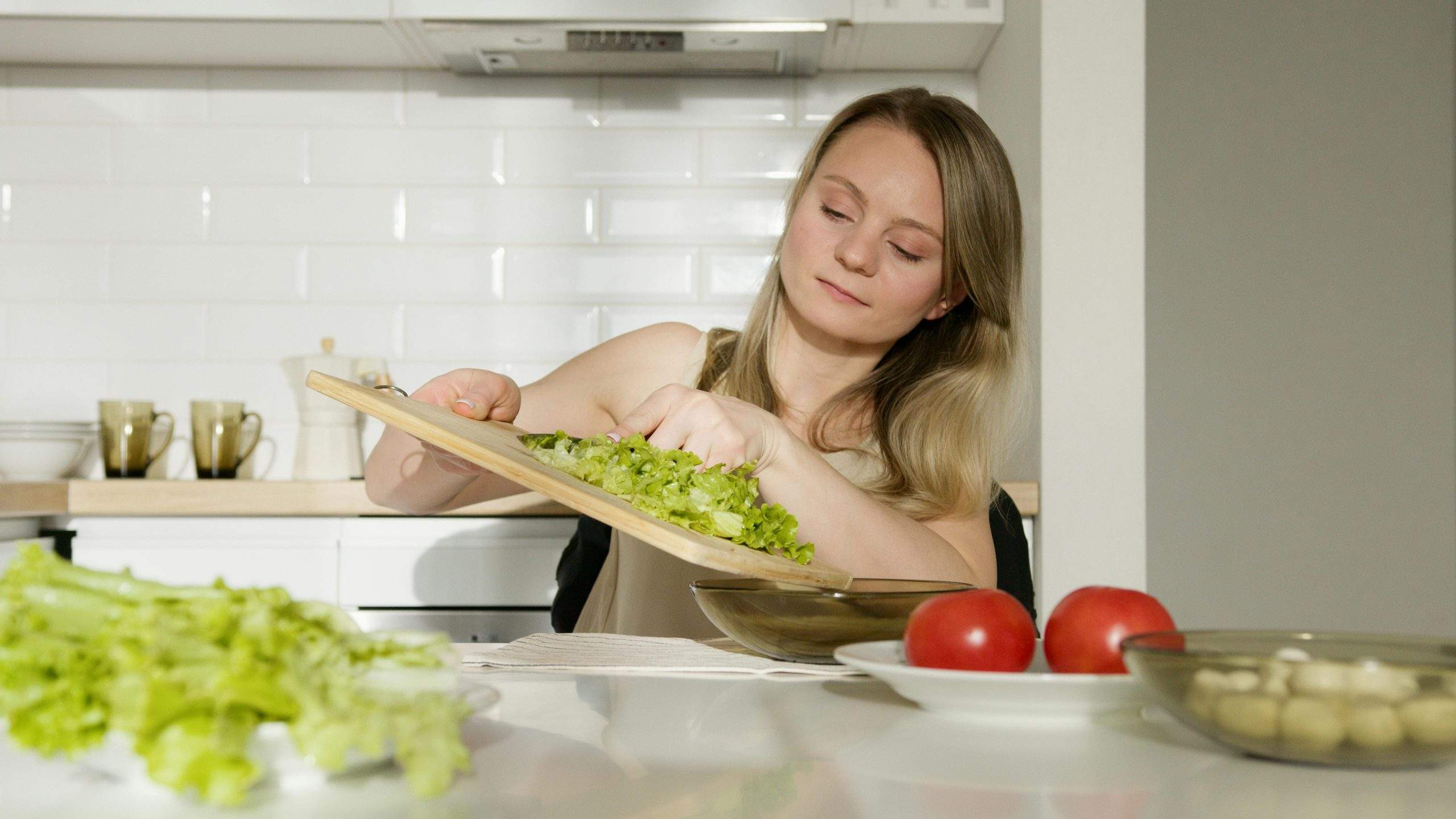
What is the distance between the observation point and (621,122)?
104 inches

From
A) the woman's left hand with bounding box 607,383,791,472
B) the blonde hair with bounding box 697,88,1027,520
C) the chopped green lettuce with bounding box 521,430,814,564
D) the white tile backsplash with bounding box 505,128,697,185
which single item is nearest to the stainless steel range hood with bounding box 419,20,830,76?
the white tile backsplash with bounding box 505,128,697,185

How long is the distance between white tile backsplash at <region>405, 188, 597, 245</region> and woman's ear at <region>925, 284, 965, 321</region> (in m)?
1.15

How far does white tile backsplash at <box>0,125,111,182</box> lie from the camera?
2.61 metres

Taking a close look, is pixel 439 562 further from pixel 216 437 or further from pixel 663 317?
pixel 663 317

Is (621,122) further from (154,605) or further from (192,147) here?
(154,605)

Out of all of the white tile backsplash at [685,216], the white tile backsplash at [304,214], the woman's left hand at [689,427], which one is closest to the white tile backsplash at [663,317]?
the white tile backsplash at [685,216]

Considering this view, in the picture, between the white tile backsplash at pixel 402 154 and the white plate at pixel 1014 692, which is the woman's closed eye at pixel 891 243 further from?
the white tile backsplash at pixel 402 154

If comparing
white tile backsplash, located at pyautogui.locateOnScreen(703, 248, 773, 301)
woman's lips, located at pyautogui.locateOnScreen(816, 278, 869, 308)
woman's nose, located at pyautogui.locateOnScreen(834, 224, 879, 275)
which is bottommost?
woman's lips, located at pyautogui.locateOnScreen(816, 278, 869, 308)

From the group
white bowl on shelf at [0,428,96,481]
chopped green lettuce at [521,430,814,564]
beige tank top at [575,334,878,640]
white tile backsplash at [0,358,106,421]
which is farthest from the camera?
white tile backsplash at [0,358,106,421]

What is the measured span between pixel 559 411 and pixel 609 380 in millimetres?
89

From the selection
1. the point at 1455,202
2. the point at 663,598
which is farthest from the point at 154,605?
the point at 1455,202

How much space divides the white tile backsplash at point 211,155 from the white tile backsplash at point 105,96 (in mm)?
37

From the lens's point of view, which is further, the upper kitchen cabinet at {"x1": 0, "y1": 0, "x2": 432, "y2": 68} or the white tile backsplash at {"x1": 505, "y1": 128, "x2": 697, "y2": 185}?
the white tile backsplash at {"x1": 505, "y1": 128, "x2": 697, "y2": 185}

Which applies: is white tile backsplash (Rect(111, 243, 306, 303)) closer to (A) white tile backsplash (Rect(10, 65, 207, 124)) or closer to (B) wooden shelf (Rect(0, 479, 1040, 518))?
(A) white tile backsplash (Rect(10, 65, 207, 124))
